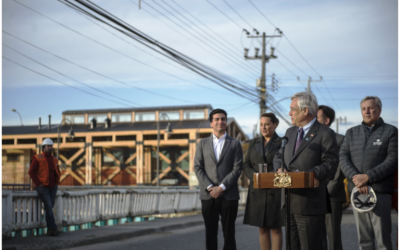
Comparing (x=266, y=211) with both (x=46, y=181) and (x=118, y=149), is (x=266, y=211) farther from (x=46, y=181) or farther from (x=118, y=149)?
(x=118, y=149)

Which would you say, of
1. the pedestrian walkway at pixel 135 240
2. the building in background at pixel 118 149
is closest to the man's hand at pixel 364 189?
the pedestrian walkway at pixel 135 240

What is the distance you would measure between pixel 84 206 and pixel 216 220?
22.5 ft

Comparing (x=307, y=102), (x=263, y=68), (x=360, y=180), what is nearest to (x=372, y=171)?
(x=360, y=180)

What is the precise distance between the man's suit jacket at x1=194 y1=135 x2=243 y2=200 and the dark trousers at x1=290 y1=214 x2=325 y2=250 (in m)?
1.84

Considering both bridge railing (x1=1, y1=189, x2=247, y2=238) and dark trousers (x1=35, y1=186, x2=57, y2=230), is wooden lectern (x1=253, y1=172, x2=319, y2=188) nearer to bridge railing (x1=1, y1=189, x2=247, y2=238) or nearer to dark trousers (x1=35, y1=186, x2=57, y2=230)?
bridge railing (x1=1, y1=189, x2=247, y2=238)

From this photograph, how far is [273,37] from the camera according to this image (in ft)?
117

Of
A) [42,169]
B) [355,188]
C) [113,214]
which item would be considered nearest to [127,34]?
[42,169]

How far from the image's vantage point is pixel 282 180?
13.5ft

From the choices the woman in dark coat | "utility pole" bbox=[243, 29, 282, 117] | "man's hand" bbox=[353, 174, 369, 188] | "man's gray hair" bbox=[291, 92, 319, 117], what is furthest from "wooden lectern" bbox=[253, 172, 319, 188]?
"utility pole" bbox=[243, 29, 282, 117]

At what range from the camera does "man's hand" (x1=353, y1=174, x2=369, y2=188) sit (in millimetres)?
5328

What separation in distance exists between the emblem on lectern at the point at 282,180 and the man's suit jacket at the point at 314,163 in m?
0.33

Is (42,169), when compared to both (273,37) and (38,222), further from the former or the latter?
(273,37)

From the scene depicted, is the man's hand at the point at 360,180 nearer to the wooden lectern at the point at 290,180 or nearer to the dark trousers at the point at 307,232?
the dark trousers at the point at 307,232

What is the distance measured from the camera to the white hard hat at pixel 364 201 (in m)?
5.28
